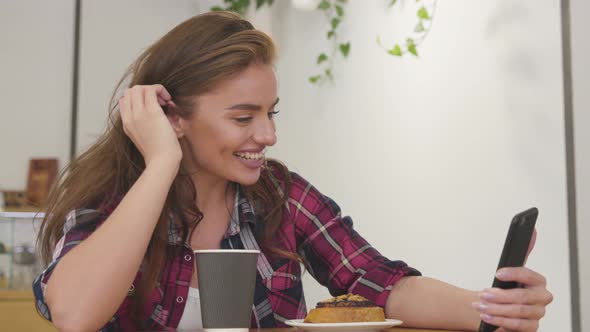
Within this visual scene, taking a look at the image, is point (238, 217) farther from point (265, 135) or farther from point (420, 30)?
point (420, 30)

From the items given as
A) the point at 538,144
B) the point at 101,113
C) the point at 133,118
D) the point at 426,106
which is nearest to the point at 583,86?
the point at 538,144

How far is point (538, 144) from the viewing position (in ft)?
6.72

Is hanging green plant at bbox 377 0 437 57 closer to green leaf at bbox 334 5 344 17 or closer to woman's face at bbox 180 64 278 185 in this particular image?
green leaf at bbox 334 5 344 17

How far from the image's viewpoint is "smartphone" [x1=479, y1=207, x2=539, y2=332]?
0.96 m

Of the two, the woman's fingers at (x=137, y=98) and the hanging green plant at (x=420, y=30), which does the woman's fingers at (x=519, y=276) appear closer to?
the woman's fingers at (x=137, y=98)

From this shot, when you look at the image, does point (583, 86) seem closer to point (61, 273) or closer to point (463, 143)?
point (463, 143)

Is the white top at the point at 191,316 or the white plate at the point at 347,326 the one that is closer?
the white plate at the point at 347,326

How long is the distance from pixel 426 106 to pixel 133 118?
4.54ft

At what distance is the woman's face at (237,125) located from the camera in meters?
1.50

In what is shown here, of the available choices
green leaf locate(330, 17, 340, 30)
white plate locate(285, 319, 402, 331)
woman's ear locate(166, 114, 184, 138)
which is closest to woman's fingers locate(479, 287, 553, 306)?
white plate locate(285, 319, 402, 331)

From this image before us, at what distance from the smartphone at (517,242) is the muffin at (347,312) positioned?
0.16 metres

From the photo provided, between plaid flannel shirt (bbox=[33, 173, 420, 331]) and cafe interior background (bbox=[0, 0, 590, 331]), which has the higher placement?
cafe interior background (bbox=[0, 0, 590, 331])

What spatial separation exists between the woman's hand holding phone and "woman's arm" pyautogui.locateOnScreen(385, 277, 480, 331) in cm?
20

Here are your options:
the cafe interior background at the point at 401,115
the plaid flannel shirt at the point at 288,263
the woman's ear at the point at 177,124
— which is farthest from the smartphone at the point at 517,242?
the cafe interior background at the point at 401,115
